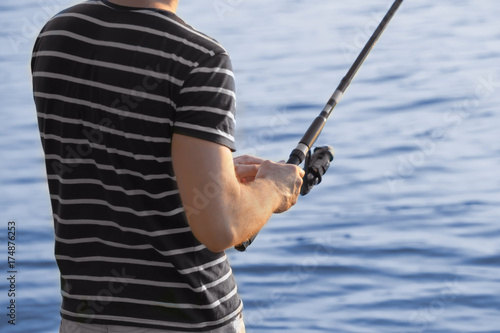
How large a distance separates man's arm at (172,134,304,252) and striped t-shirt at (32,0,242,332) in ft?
0.10

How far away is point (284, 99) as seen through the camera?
7453mm

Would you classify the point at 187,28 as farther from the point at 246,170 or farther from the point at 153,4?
the point at 246,170

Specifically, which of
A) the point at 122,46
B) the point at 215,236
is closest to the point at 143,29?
the point at 122,46

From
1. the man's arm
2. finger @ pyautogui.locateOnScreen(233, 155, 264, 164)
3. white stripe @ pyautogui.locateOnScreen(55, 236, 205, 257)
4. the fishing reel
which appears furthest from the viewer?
the fishing reel

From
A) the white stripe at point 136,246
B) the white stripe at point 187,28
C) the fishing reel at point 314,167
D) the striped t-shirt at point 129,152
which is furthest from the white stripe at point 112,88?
the fishing reel at point 314,167

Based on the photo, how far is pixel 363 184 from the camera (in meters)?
5.70

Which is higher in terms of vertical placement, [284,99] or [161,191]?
[161,191]

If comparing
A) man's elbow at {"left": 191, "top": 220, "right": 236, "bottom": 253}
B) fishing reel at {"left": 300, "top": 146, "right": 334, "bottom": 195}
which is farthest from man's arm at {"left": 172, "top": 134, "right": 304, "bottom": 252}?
fishing reel at {"left": 300, "top": 146, "right": 334, "bottom": 195}

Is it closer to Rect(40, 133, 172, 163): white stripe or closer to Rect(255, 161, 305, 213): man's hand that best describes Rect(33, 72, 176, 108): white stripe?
Rect(40, 133, 172, 163): white stripe

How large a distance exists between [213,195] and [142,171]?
0.14 metres

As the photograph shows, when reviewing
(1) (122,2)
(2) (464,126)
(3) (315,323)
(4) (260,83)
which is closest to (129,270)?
(1) (122,2)

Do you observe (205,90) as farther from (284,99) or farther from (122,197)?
(284,99)

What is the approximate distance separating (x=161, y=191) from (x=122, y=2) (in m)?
0.33

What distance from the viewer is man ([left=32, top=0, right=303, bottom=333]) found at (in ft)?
5.58
